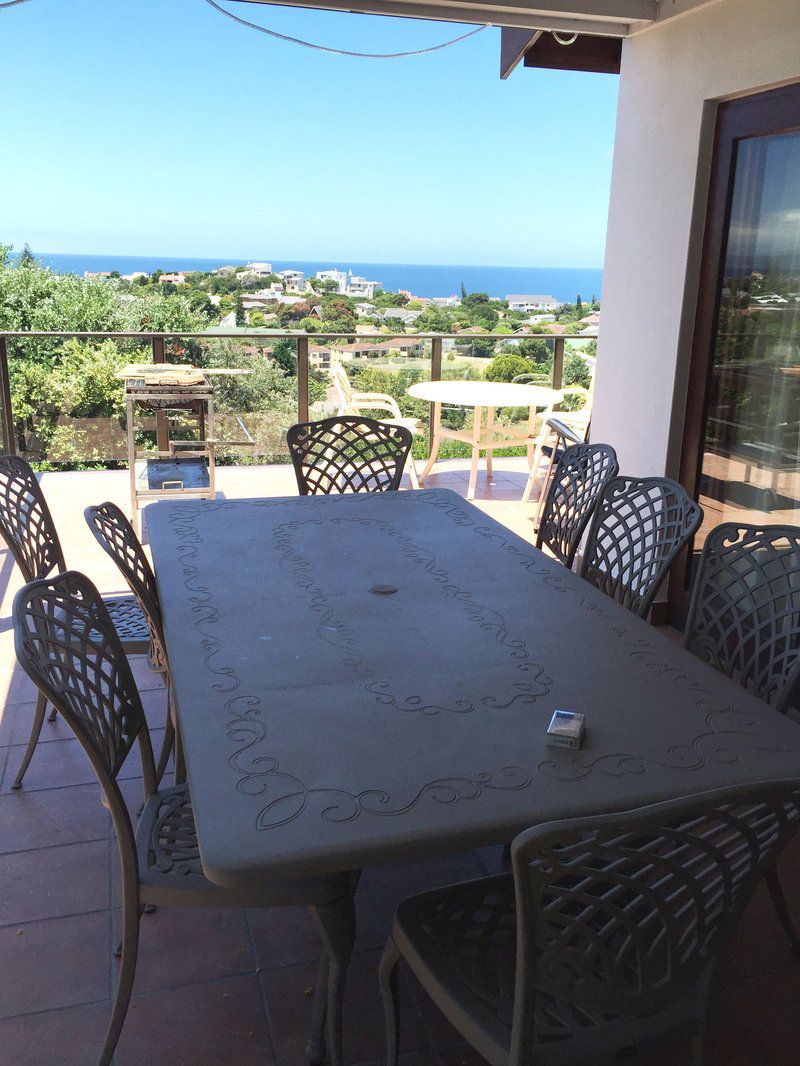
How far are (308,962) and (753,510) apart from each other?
2.48 metres

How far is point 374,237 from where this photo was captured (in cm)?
3112

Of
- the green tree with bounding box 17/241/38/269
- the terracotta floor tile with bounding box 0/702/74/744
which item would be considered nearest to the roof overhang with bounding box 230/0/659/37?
the terracotta floor tile with bounding box 0/702/74/744

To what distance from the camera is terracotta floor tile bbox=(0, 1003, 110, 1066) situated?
171cm

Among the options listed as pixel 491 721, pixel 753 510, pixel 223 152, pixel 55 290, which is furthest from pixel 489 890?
pixel 223 152

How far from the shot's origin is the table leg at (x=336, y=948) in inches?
60.9

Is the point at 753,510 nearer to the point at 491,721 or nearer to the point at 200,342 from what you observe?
the point at 491,721

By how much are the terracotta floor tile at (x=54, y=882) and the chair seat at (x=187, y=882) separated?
53 centimetres

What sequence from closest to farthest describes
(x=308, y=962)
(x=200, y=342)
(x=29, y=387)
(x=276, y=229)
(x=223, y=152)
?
(x=308, y=962) < (x=29, y=387) < (x=200, y=342) < (x=223, y=152) < (x=276, y=229)

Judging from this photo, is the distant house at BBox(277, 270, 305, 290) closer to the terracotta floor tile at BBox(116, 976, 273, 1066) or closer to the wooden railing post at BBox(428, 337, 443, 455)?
the wooden railing post at BBox(428, 337, 443, 455)

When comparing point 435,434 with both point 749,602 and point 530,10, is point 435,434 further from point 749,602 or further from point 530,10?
point 749,602

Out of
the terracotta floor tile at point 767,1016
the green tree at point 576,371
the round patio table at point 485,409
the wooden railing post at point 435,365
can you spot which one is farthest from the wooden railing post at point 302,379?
the terracotta floor tile at point 767,1016

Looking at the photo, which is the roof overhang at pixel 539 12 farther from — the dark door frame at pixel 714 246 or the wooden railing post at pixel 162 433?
the wooden railing post at pixel 162 433

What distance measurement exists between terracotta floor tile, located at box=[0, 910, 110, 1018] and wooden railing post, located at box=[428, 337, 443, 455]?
4.94m

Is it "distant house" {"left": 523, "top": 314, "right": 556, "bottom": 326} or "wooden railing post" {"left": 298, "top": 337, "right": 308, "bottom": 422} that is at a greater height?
"distant house" {"left": 523, "top": 314, "right": 556, "bottom": 326}
